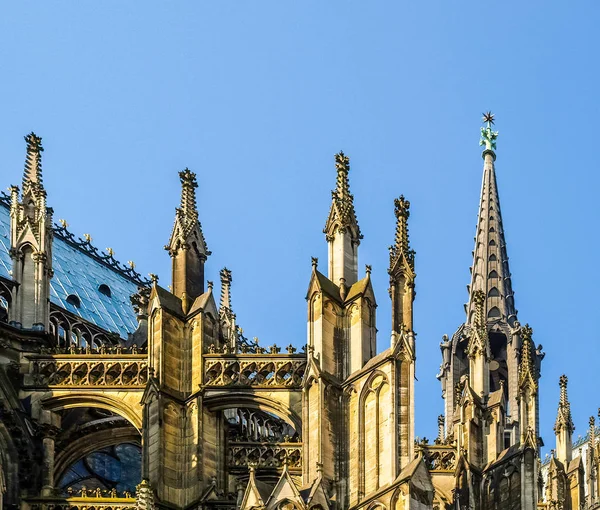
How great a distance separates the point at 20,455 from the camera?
55.1 m

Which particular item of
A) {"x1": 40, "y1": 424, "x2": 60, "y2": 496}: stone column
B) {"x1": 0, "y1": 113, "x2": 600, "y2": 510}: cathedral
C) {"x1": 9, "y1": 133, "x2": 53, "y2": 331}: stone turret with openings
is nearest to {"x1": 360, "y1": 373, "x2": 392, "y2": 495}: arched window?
{"x1": 0, "y1": 113, "x2": 600, "y2": 510}: cathedral

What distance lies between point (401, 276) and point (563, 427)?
20.6 meters

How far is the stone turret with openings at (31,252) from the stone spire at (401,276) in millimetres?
9248

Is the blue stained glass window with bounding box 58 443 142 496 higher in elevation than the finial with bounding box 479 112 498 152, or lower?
lower

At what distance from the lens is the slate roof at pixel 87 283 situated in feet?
214

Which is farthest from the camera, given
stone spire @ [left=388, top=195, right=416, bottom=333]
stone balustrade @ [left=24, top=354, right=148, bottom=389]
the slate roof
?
the slate roof

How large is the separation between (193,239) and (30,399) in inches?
199

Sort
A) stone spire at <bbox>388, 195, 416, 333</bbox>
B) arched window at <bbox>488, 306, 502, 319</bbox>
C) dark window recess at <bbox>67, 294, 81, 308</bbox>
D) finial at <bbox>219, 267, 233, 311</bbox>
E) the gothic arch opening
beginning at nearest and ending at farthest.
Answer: stone spire at <bbox>388, 195, 416, 333</bbox> < the gothic arch opening < dark window recess at <bbox>67, 294, 81, 308</bbox> < finial at <bbox>219, 267, 233, 311</bbox> < arched window at <bbox>488, 306, 502, 319</bbox>

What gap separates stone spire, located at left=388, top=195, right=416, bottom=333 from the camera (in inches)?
2037

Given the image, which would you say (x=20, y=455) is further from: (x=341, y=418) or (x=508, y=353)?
(x=508, y=353)

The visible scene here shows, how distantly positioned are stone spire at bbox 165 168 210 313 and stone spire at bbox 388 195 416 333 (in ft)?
15.8

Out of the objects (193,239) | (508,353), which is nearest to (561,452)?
(508,353)

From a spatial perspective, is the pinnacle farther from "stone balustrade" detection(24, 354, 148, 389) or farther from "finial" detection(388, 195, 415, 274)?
"stone balustrade" detection(24, 354, 148, 389)

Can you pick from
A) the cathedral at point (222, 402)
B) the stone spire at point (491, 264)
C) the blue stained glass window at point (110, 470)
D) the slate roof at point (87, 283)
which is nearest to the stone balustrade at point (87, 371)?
the cathedral at point (222, 402)
